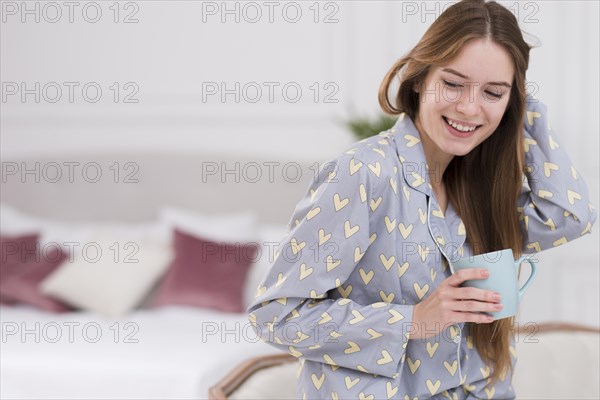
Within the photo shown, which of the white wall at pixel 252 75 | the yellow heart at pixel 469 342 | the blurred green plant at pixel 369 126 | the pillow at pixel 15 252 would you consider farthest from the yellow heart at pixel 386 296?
the pillow at pixel 15 252

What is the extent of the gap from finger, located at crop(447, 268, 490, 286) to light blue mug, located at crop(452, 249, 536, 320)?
1 centimetres

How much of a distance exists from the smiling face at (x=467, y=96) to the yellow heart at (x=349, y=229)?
22 cm

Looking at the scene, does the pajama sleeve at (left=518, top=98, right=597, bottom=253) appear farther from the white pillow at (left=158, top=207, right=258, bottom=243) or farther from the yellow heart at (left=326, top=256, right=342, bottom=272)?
the white pillow at (left=158, top=207, right=258, bottom=243)

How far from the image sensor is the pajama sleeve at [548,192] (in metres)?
1.37

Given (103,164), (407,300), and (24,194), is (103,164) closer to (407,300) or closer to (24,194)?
(24,194)

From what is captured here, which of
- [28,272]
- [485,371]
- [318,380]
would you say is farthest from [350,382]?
[28,272]

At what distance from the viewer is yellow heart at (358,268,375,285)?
3.97 ft

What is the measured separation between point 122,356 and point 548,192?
1534 millimetres

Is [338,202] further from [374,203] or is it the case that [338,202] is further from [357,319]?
[357,319]

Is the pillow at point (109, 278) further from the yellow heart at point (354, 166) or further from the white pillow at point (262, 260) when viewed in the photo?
the yellow heart at point (354, 166)

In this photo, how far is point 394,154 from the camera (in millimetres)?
1240

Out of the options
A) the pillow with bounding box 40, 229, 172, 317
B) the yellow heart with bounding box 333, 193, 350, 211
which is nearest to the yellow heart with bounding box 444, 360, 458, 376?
the yellow heart with bounding box 333, 193, 350, 211

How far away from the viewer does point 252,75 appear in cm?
331

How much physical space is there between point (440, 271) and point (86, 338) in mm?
1745
